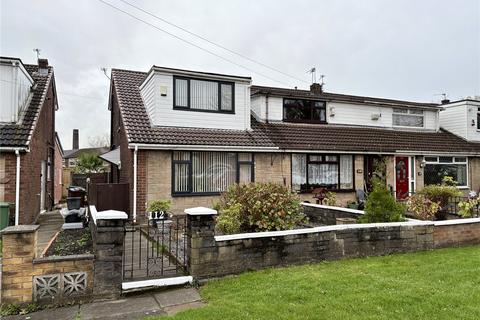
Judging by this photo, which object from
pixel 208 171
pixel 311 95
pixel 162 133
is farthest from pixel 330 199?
pixel 162 133

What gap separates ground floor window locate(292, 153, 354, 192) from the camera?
570 inches

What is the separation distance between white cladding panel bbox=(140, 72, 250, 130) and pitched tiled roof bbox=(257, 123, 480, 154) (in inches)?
56.5

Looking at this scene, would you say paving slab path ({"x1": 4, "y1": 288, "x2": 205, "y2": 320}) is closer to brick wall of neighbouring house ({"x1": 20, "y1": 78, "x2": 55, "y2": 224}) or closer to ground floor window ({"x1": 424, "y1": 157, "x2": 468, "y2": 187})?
brick wall of neighbouring house ({"x1": 20, "y1": 78, "x2": 55, "y2": 224})

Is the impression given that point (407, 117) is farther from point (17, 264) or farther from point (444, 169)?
point (17, 264)

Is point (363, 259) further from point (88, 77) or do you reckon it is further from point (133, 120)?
point (88, 77)

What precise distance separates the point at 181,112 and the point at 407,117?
13.2 metres

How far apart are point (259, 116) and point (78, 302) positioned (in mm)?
11976

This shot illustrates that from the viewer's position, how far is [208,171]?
41.5 feet

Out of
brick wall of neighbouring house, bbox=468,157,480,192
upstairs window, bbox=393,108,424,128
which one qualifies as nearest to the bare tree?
upstairs window, bbox=393,108,424,128

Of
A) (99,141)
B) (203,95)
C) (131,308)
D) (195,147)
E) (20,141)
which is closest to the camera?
(131,308)

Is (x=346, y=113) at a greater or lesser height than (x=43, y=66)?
lesser

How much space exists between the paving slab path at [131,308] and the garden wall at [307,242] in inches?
26.8

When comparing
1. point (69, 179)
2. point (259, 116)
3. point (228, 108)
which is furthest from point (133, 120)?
point (69, 179)

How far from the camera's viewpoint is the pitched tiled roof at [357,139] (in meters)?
14.6
